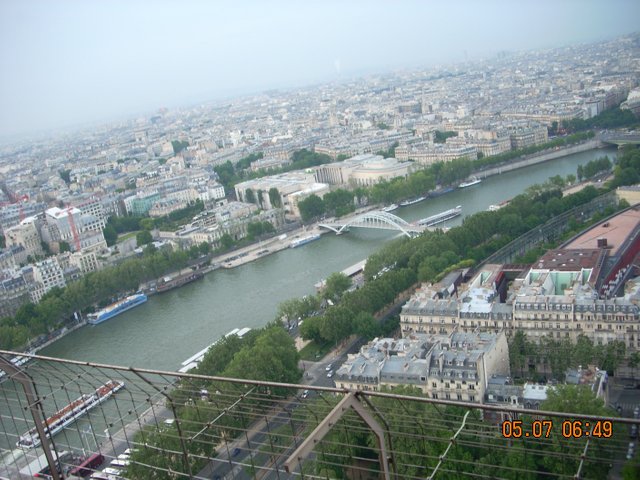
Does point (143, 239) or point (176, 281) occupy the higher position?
point (143, 239)

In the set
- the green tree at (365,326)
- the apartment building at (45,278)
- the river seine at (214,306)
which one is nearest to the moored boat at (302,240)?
the river seine at (214,306)

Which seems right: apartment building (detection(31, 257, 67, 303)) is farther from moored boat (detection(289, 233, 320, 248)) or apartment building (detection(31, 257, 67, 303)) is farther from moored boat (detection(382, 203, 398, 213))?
moored boat (detection(382, 203, 398, 213))

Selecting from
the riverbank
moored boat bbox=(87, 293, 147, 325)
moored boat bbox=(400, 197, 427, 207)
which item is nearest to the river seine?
moored boat bbox=(87, 293, 147, 325)

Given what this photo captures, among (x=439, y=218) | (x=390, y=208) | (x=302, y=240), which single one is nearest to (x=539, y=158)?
(x=390, y=208)

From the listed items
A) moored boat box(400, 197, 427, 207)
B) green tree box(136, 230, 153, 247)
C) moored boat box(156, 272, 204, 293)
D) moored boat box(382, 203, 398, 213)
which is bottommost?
moored boat box(400, 197, 427, 207)

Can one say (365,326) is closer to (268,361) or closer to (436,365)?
(268,361)

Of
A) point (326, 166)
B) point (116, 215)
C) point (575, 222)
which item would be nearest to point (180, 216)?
point (116, 215)
